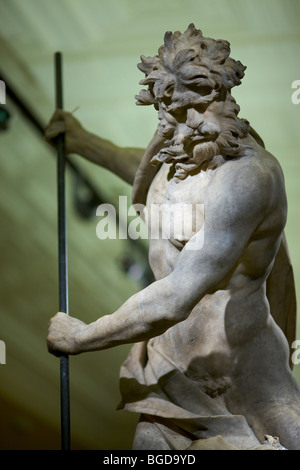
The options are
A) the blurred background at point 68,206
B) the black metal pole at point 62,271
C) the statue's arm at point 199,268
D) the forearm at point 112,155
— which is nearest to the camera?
the statue's arm at point 199,268

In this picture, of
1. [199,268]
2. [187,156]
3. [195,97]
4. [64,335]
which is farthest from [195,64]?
[64,335]

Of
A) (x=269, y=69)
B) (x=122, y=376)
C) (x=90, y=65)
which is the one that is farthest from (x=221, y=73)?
(x=90, y=65)

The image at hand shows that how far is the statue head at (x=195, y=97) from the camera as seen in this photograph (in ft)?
7.44

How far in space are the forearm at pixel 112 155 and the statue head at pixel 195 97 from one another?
0.58 meters

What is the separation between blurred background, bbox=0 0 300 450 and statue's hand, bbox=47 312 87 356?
1036 millimetres

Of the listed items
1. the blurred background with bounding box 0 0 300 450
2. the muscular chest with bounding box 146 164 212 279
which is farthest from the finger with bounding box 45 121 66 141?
the muscular chest with bounding box 146 164 212 279

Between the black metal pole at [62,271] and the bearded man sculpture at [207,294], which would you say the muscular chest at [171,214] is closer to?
the bearded man sculpture at [207,294]

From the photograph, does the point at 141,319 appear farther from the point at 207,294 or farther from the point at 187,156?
the point at 187,156

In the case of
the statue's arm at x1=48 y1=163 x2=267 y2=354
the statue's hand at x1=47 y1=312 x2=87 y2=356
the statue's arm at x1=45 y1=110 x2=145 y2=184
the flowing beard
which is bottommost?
the statue's hand at x1=47 y1=312 x2=87 y2=356

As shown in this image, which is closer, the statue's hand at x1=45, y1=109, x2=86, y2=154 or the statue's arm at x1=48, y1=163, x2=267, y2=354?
the statue's arm at x1=48, y1=163, x2=267, y2=354

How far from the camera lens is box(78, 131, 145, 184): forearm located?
114 inches

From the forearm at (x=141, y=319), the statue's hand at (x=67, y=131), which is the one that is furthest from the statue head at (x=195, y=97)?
the statue's hand at (x=67, y=131)

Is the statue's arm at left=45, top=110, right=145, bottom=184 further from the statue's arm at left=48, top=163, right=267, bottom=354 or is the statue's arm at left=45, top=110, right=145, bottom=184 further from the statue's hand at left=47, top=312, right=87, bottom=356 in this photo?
the statue's arm at left=48, top=163, right=267, bottom=354

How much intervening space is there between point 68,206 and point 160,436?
1.37 meters
